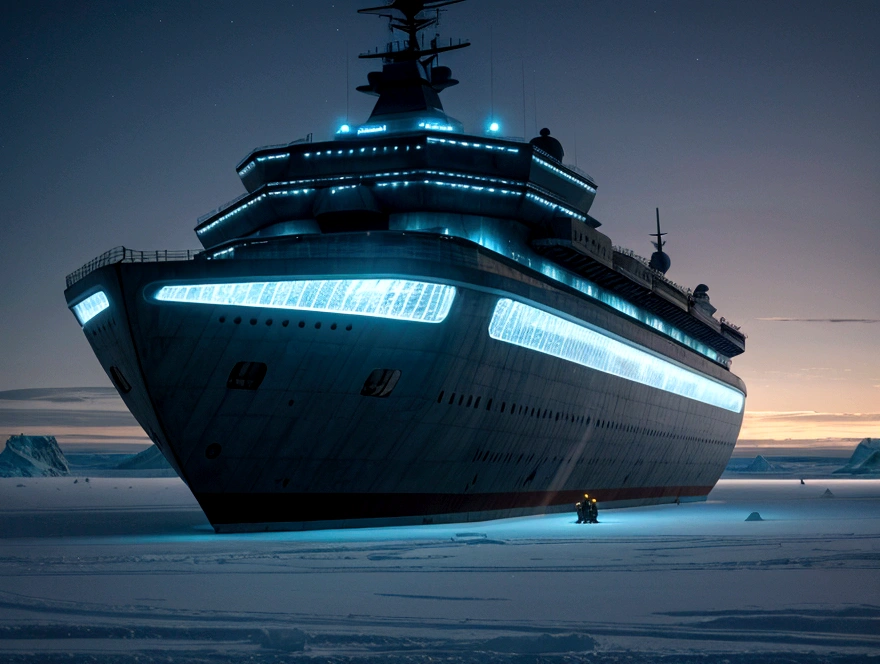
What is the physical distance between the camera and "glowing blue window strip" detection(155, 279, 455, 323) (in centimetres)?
2602

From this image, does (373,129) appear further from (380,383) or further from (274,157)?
(380,383)

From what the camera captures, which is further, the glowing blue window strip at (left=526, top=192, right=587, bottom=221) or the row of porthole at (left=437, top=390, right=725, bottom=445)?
the glowing blue window strip at (left=526, top=192, right=587, bottom=221)

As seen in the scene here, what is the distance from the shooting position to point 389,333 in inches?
1091

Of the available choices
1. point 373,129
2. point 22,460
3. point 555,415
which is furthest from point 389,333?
point 22,460

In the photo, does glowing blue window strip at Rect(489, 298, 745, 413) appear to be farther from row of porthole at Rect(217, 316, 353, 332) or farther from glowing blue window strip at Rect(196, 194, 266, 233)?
glowing blue window strip at Rect(196, 194, 266, 233)

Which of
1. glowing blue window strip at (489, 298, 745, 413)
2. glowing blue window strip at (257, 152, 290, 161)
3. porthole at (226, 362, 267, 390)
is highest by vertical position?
glowing blue window strip at (257, 152, 290, 161)

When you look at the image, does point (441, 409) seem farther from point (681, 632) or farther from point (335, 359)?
point (681, 632)

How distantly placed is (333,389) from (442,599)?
46.4 feet

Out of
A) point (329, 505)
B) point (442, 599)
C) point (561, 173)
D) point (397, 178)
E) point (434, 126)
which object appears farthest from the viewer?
point (434, 126)

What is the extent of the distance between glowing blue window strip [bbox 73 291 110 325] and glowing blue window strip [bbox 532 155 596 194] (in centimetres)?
1901

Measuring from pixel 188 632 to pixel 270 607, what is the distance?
6.65ft

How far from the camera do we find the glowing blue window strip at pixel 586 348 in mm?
32625

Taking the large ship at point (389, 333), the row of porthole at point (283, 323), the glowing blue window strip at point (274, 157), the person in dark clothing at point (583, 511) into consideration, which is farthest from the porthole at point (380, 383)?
the glowing blue window strip at point (274, 157)

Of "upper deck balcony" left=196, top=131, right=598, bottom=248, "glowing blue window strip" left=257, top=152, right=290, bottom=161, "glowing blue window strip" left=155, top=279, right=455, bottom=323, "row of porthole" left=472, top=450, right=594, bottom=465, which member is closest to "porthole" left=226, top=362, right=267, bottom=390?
"glowing blue window strip" left=155, top=279, right=455, bottom=323
